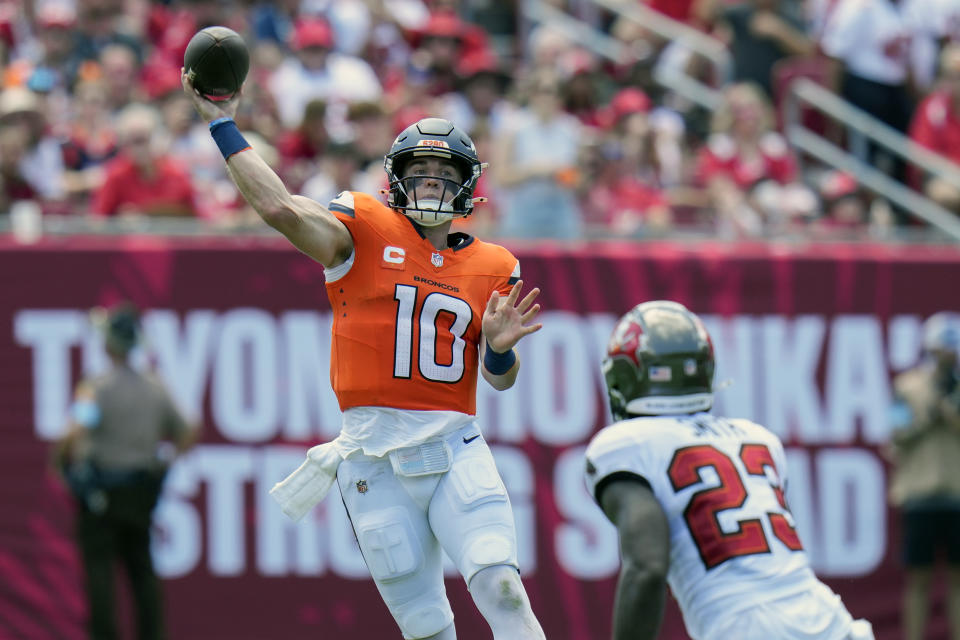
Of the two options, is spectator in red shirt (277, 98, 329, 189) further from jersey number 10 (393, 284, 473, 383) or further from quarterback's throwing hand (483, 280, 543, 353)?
quarterback's throwing hand (483, 280, 543, 353)

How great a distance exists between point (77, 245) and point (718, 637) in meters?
6.36

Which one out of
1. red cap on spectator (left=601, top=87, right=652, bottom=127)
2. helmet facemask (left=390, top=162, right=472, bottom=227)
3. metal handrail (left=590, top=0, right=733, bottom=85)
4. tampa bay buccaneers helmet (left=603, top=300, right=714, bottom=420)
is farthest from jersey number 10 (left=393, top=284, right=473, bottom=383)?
metal handrail (left=590, top=0, right=733, bottom=85)

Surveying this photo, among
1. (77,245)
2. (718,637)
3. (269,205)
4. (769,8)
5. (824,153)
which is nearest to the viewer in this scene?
(718,637)

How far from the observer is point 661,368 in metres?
4.87

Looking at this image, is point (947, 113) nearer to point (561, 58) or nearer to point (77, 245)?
point (561, 58)

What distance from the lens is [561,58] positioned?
12234 millimetres

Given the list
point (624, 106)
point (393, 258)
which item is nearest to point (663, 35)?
point (624, 106)

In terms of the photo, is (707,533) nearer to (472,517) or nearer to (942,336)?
(472,517)

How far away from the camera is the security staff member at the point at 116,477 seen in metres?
9.26

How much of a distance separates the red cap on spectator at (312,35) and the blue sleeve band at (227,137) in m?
6.31

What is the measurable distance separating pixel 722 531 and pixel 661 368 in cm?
56

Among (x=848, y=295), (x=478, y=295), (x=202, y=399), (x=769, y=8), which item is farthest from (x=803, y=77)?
(x=478, y=295)

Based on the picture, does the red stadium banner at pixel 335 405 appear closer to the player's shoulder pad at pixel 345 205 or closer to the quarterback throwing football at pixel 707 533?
the player's shoulder pad at pixel 345 205

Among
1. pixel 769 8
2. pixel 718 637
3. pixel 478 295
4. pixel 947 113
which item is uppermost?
pixel 769 8
